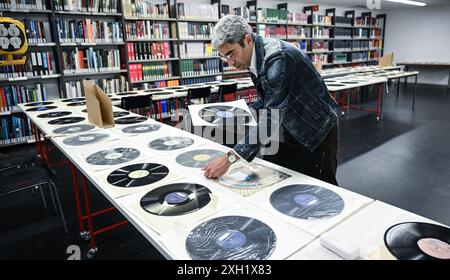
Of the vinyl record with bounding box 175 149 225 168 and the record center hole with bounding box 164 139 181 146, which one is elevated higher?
the record center hole with bounding box 164 139 181 146

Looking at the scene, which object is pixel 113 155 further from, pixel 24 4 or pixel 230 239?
pixel 24 4

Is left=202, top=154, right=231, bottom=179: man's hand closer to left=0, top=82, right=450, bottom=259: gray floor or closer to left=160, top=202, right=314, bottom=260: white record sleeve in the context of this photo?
left=160, top=202, right=314, bottom=260: white record sleeve

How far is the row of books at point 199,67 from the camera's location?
5.71 metres

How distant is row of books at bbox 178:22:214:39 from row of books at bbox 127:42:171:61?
374mm

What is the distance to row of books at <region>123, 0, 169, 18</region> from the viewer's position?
192 inches

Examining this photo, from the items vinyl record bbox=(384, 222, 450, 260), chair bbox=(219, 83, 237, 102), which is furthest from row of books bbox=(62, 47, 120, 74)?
vinyl record bbox=(384, 222, 450, 260)

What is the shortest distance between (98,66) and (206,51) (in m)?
2.14

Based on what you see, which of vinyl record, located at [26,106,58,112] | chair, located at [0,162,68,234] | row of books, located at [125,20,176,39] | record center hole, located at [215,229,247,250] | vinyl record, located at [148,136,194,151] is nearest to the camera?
record center hole, located at [215,229,247,250]

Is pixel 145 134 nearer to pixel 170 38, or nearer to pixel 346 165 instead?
A: pixel 346 165

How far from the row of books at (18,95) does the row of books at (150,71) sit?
4.52 ft

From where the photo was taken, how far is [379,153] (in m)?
3.73

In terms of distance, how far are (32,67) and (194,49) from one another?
108 inches

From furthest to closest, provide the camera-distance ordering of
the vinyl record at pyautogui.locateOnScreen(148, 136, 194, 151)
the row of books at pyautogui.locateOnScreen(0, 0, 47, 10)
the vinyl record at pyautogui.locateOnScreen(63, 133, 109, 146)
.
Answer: the row of books at pyautogui.locateOnScreen(0, 0, 47, 10) → the vinyl record at pyautogui.locateOnScreen(63, 133, 109, 146) → the vinyl record at pyautogui.locateOnScreen(148, 136, 194, 151)
